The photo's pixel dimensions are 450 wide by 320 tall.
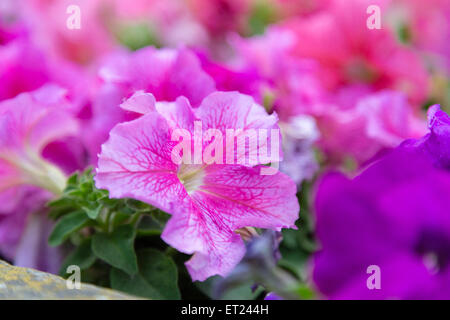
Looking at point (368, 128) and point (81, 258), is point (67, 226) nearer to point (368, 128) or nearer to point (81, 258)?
point (81, 258)

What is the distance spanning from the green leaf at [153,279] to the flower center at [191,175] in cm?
6

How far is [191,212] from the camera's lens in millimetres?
314

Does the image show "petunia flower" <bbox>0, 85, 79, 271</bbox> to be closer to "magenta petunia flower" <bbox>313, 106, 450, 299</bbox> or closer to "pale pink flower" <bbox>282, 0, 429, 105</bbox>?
"magenta petunia flower" <bbox>313, 106, 450, 299</bbox>

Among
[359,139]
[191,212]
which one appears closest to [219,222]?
[191,212]

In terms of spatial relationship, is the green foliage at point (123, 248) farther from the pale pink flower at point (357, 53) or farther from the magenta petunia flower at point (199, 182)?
the pale pink flower at point (357, 53)

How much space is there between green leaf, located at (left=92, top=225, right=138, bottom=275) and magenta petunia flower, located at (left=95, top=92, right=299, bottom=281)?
59mm

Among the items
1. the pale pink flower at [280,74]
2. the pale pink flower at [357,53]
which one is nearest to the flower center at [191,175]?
the pale pink flower at [280,74]

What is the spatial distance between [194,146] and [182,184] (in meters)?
0.02

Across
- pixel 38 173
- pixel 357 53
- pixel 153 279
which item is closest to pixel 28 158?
pixel 38 173

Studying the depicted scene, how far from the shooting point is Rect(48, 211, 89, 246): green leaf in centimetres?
39

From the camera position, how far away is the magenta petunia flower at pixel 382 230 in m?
0.28

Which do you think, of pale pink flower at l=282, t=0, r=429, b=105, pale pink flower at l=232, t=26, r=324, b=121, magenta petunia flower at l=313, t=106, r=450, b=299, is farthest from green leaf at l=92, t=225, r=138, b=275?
pale pink flower at l=282, t=0, r=429, b=105

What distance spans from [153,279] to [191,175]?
7 centimetres

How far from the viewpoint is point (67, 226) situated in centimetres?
40
